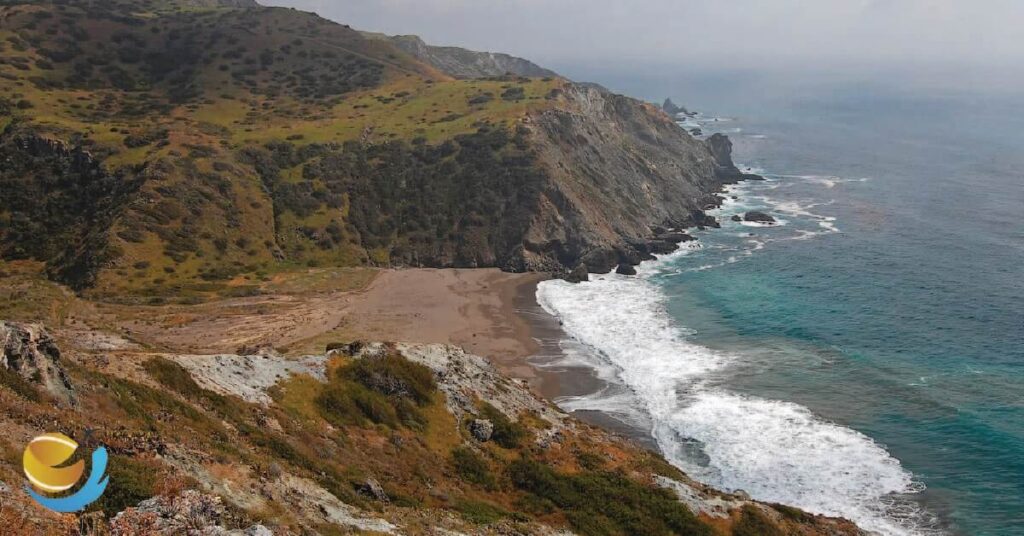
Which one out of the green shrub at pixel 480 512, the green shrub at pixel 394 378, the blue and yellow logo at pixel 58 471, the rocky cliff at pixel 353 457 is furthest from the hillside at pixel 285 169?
the blue and yellow logo at pixel 58 471

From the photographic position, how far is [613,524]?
3077 cm

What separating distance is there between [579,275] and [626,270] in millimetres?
8659

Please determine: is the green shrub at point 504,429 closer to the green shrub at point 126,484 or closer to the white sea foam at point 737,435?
the white sea foam at point 737,435

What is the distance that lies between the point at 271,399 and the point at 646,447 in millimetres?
30728

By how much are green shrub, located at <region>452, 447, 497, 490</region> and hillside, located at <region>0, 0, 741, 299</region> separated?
5596 centimetres

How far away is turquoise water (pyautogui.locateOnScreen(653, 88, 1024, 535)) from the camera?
47.4 meters

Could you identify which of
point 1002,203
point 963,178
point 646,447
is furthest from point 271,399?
point 963,178

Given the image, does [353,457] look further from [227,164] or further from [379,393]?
[227,164]

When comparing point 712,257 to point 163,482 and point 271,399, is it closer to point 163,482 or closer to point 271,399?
point 271,399

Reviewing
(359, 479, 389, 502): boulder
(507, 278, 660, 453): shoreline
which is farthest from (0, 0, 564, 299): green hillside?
(359, 479, 389, 502): boulder

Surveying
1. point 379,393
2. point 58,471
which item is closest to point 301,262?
point 379,393

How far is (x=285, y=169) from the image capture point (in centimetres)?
11069

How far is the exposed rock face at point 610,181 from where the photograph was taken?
104000 mm

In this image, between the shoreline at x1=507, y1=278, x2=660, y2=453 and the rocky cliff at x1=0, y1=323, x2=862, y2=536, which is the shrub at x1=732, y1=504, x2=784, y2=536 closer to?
the rocky cliff at x1=0, y1=323, x2=862, y2=536
